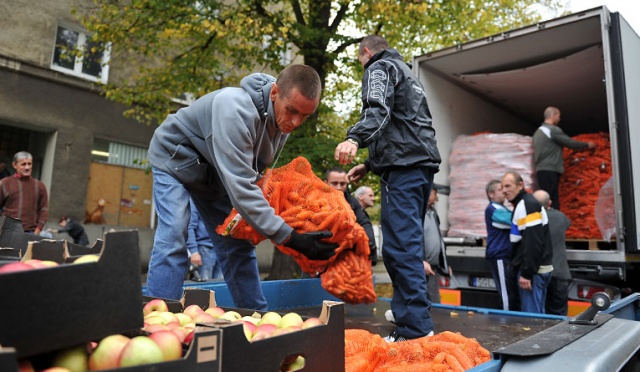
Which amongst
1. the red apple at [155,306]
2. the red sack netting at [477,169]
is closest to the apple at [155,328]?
the red apple at [155,306]

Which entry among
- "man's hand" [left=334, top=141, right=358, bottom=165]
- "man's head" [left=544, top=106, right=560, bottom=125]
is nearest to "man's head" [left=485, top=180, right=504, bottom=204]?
"man's head" [left=544, top=106, right=560, bottom=125]

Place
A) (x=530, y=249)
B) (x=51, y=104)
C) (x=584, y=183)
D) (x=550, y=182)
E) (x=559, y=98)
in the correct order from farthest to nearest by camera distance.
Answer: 1. (x=51, y=104)
2. (x=559, y=98)
3. (x=584, y=183)
4. (x=550, y=182)
5. (x=530, y=249)

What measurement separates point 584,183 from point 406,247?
16.3 feet

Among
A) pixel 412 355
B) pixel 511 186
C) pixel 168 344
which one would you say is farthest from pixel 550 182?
pixel 168 344

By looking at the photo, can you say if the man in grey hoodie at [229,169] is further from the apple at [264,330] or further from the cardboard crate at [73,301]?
the cardboard crate at [73,301]

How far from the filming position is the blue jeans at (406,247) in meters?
3.50

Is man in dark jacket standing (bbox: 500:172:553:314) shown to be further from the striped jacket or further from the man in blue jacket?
the man in blue jacket

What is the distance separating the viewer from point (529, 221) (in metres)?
5.63

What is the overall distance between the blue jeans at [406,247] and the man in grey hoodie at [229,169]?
78 centimetres

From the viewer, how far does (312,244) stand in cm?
291

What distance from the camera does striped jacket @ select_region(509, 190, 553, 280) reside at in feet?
18.1

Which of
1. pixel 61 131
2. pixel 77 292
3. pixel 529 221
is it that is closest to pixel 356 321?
pixel 529 221

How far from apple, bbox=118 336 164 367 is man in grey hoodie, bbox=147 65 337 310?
1.53m

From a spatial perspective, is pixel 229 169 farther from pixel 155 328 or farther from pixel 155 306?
pixel 155 328
